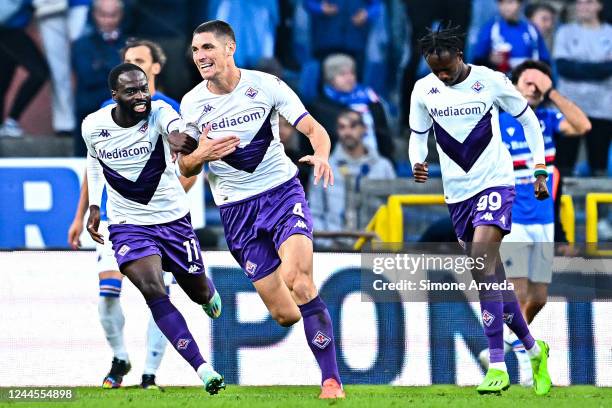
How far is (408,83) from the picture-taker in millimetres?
14430

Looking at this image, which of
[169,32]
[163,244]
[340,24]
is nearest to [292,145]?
[340,24]

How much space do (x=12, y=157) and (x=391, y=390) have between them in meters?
6.10

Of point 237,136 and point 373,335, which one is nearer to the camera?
point 237,136

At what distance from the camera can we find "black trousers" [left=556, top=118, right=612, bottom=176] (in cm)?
1424

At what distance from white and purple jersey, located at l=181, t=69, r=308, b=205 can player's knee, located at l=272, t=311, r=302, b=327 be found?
79 cm

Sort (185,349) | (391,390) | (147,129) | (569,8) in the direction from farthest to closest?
(569,8), (391,390), (147,129), (185,349)

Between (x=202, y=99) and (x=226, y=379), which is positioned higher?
(x=202, y=99)

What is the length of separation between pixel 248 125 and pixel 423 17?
20.2 ft

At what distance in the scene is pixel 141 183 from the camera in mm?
8672

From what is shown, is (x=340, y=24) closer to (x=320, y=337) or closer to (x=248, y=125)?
(x=248, y=125)

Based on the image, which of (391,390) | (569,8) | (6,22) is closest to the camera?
(391,390)

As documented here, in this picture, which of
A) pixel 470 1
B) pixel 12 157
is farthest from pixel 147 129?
pixel 470 1

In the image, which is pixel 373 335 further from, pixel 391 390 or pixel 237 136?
pixel 237 136

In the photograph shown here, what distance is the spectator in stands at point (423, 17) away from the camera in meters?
14.3
